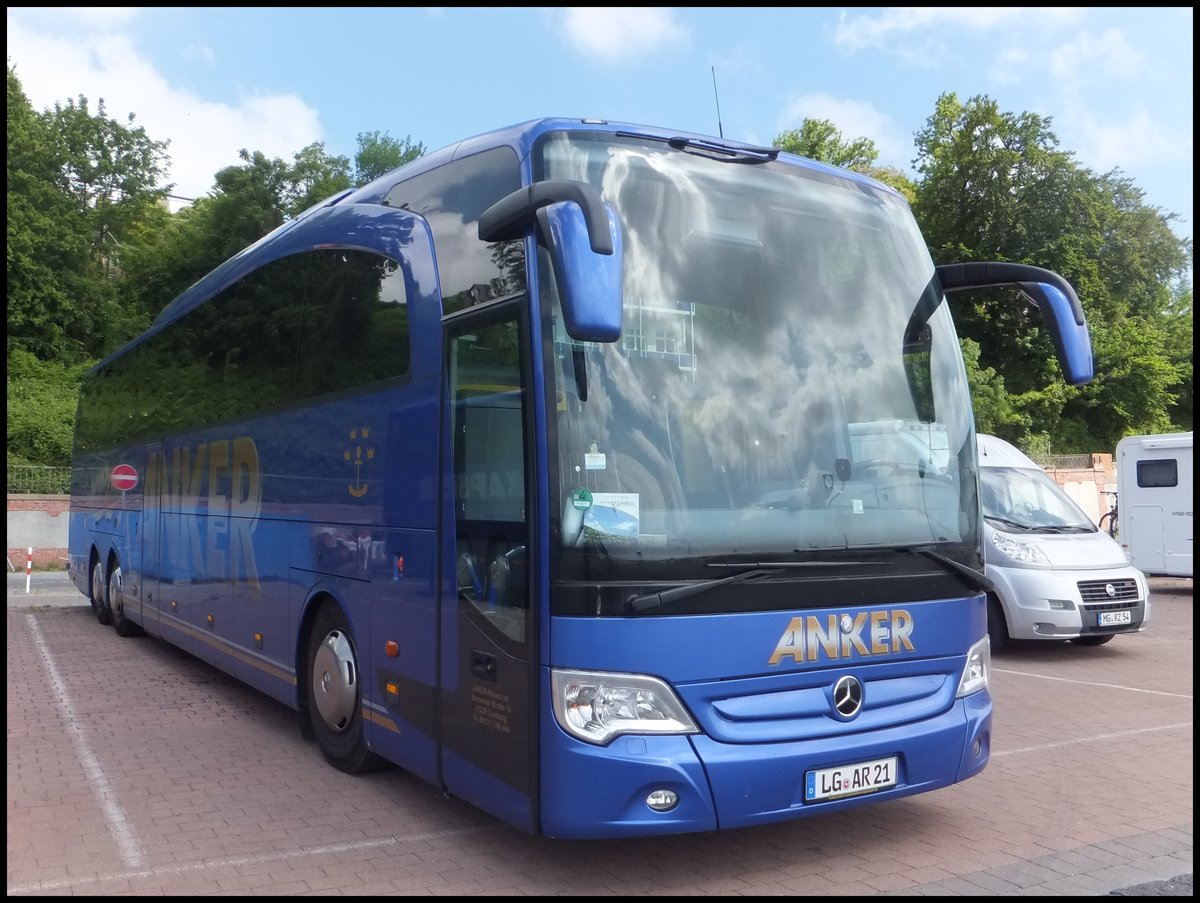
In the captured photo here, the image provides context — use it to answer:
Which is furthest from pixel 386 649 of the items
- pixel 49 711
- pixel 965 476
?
pixel 49 711

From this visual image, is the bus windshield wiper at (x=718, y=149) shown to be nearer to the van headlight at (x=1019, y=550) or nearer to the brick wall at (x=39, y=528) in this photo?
the van headlight at (x=1019, y=550)

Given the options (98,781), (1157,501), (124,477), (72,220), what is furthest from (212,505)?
(72,220)

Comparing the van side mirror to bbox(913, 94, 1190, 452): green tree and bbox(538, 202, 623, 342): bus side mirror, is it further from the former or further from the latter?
bbox(913, 94, 1190, 452): green tree

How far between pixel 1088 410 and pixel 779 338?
42.2m

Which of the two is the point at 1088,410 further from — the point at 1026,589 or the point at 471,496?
the point at 471,496

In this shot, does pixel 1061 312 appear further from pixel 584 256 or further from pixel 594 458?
pixel 584 256

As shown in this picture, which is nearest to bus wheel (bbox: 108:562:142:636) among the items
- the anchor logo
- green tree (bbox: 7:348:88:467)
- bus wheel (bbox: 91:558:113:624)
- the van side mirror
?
bus wheel (bbox: 91:558:113:624)

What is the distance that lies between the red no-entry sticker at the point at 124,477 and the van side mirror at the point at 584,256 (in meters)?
9.78

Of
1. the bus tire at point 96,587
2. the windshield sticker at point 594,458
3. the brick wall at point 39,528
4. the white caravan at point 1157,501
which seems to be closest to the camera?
the windshield sticker at point 594,458

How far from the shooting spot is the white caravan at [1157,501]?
19156 mm

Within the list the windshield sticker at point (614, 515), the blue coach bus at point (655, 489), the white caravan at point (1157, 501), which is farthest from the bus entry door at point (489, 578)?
the white caravan at point (1157, 501)

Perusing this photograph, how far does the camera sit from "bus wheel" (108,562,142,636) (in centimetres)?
1376

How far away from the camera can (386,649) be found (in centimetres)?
617

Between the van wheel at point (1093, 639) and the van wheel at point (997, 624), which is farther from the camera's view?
the van wheel at point (1093, 639)
